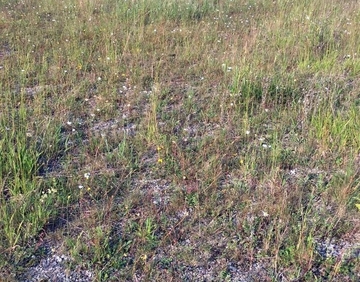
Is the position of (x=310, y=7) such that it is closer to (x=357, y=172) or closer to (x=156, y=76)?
(x=156, y=76)

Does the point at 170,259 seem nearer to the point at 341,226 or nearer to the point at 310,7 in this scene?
the point at 341,226

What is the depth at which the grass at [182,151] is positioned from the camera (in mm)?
2955

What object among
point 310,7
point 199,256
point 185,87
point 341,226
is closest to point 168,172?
point 199,256

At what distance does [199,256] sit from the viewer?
2947 mm

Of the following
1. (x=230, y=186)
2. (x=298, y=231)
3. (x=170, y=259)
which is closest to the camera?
(x=170, y=259)

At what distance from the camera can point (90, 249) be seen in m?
2.95

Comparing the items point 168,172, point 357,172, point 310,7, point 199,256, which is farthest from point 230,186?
point 310,7

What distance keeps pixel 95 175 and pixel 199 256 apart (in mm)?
1221

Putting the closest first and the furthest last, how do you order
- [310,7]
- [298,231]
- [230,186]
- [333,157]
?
[298,231], [230,186], [333,157], [310,7]

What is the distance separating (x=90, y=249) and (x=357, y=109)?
304 centimetres

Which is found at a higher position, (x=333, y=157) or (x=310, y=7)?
(x=310, y=7)

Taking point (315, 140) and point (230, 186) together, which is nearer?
point (230, 186)

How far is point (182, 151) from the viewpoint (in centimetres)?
402

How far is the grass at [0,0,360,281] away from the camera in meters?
2.96
